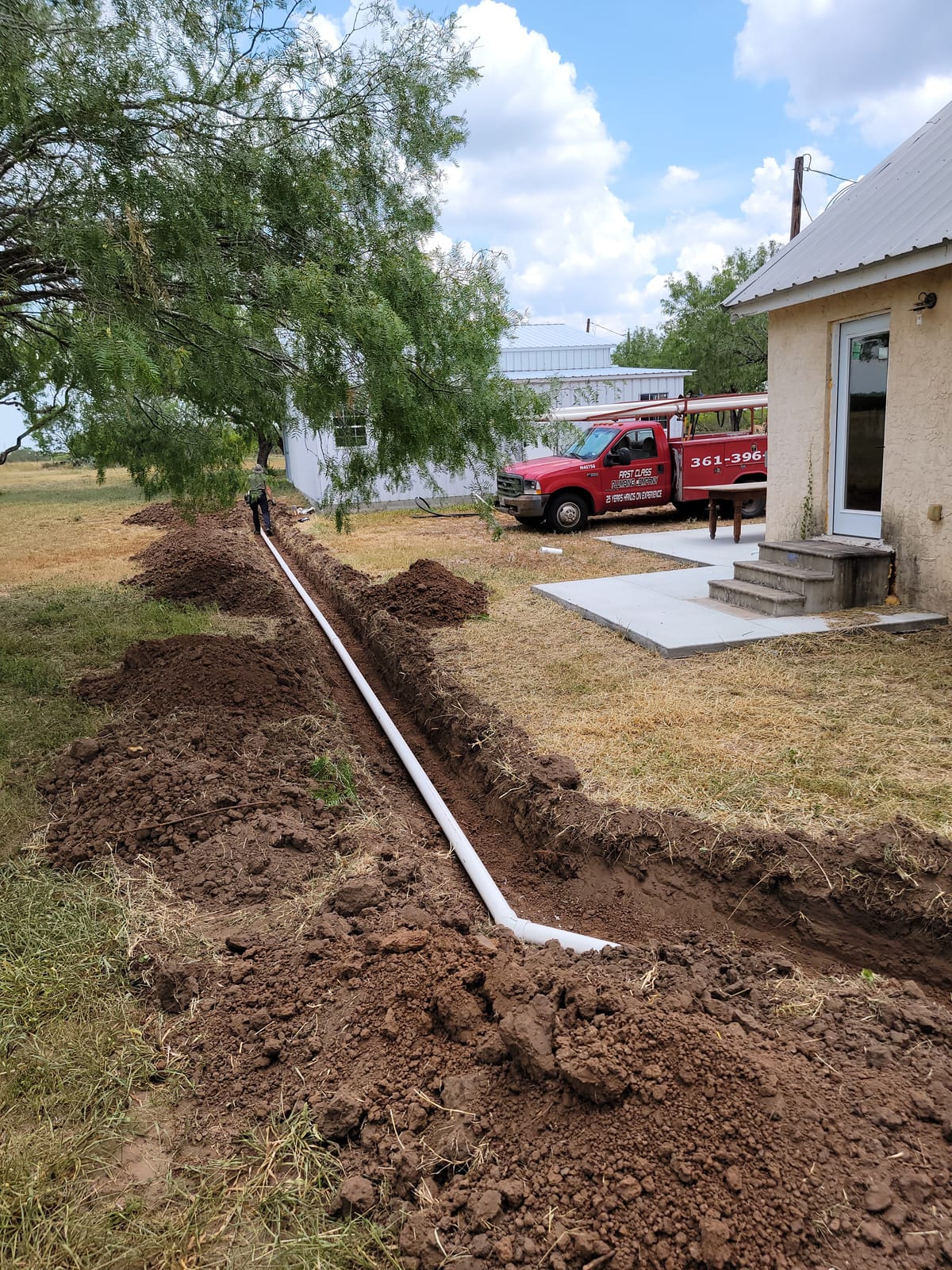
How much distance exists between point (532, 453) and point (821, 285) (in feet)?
54.9

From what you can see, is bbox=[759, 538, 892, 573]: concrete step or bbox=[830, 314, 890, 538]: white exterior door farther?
bbox=[830, 314, 890, 538]: white exterior door

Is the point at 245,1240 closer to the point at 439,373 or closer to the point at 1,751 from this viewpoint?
the point at 1,751

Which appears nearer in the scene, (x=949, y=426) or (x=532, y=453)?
(x=949, y=426)

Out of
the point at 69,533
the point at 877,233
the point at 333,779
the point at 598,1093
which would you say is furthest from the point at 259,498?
the point at 598,1093

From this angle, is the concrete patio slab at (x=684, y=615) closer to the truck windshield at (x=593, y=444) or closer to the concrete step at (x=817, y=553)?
the concrete step at (x=817, y=553)

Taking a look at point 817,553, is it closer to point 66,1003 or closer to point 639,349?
point 66,1003

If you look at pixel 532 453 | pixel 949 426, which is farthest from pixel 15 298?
pixel 532 453

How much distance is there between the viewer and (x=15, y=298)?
629cm

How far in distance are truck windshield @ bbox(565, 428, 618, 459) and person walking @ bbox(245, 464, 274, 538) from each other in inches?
255

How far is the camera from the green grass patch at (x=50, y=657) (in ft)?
17.0

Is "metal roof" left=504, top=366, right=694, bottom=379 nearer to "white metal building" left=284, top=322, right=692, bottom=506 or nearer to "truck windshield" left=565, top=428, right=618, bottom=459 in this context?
"white metal building" left=284, top=322, right=692, bottom=506

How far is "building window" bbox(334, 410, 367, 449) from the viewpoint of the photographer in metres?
6.33

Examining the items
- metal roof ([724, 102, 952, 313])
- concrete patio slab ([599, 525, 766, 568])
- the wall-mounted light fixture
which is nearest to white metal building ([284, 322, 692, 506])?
concrete patio slab ([599, 525, 766, 568])

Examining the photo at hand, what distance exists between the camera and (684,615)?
8391mm
